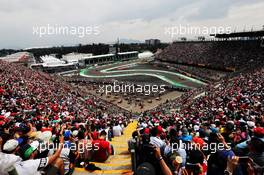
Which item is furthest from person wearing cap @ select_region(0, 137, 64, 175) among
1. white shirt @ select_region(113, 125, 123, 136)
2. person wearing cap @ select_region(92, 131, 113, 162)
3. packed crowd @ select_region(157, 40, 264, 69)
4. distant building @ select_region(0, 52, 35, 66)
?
distant building @ select_region(0, 52, 35, 66)

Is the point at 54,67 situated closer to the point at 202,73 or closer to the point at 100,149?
the point at 202,73

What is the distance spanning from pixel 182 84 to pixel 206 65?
15008 millimetres

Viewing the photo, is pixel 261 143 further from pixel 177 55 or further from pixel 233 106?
pixel 177 55

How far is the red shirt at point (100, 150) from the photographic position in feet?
26.6

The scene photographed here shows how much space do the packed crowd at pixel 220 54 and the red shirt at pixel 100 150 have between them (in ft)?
154

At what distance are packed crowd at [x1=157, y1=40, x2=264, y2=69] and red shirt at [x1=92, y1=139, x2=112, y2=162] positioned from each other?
47039 millimetres

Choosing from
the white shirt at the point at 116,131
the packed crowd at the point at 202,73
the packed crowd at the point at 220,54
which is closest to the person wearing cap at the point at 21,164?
the white shirt at the point at 116,131

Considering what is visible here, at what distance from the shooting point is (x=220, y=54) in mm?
64062

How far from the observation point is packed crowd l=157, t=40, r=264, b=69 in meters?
53.4

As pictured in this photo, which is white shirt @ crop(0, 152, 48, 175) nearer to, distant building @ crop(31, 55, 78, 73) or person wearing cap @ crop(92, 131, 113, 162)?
person wearing cap @ crop(92, 131, 113, 162)

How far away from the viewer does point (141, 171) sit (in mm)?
3779

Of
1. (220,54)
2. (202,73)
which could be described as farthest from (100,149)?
(220,54)

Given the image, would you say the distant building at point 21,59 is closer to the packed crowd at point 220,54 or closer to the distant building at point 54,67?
the distant building at point 54,67

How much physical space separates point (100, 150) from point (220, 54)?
205ft
